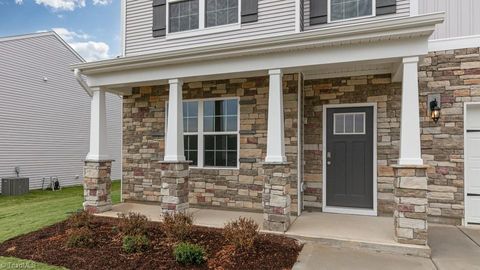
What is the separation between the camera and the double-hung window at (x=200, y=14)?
6.89 meters

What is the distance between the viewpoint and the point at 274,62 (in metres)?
5.14

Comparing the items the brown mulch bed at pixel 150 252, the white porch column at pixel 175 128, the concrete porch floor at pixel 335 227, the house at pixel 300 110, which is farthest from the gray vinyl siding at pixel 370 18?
the brown mulch bed at pixel 150 252

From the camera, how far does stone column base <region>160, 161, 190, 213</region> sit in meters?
5.68

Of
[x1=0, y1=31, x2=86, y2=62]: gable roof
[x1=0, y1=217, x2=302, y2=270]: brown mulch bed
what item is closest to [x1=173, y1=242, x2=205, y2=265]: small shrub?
[x1=0, y1=217, x2=302, y2=270]: brown mulch bed

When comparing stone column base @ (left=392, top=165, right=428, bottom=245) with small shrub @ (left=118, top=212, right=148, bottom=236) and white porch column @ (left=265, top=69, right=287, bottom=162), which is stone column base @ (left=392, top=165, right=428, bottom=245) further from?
small shrub @ (left=118, top=212, right=148, bottom=236)

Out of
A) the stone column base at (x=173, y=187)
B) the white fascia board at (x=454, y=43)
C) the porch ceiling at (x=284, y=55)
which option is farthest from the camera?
the stone column base at (x=173, y=187)

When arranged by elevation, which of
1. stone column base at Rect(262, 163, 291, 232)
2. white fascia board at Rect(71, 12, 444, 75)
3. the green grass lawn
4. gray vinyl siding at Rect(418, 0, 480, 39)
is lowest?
the green grass lawn

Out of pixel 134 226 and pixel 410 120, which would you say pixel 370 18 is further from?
pixel 134 226

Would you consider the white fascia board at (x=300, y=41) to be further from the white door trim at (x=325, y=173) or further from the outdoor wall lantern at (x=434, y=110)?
the outdoor wall lantern at (x=434, y=110)

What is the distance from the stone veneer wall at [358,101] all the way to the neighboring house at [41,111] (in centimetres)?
1026

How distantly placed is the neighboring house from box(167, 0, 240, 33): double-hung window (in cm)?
736

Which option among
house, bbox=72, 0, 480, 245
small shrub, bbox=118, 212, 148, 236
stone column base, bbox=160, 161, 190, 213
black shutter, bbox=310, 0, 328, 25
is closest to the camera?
house, bbox=72, 0, 480, 245

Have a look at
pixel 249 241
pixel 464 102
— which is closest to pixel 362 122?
pixel 464 102

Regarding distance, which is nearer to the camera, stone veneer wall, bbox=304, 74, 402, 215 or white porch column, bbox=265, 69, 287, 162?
white porch column, bbox=265, 69, 287, 162
